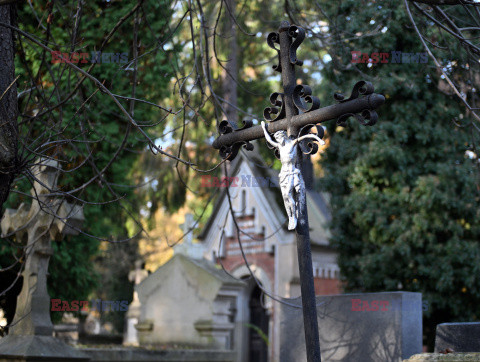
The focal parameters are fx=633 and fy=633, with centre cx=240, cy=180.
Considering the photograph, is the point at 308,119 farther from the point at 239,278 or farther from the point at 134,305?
the point at 239,278

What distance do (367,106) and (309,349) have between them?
1.52m

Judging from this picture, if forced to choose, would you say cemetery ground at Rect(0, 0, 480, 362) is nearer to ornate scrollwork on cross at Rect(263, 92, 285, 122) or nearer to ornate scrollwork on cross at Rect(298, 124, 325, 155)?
ornate scrollwork on cross at Rect(263, 92, 285, 122)

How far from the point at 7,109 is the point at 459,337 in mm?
3913

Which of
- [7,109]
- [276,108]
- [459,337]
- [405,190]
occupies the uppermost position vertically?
[405,190]

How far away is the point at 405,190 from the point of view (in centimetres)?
1338

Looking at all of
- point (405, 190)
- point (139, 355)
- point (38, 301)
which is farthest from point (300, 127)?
point (405, 190)

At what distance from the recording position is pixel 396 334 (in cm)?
511

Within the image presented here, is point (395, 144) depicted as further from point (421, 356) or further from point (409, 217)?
point (421, 356)

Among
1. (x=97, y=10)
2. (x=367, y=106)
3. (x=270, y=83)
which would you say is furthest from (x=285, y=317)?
(x=270, y=83)

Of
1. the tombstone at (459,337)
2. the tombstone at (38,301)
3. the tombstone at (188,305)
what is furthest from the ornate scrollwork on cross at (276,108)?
the tombstone at (188,305)

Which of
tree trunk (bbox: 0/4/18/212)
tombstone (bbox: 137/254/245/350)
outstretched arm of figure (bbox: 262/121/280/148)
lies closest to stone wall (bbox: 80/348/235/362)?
tombstone (bbox: 137/254/245/350)

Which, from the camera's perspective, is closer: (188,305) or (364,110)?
(364,110)

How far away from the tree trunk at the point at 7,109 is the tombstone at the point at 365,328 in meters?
2.83

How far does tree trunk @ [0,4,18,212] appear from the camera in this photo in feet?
15.3
